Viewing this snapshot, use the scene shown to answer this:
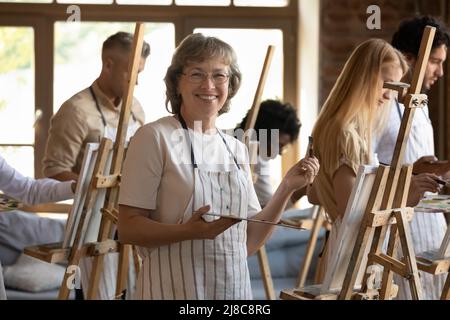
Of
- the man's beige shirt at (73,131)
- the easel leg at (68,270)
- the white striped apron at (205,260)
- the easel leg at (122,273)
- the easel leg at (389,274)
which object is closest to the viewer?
the white striped apron at (205,260)

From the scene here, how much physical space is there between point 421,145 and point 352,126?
0.51 meters

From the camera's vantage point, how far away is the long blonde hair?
2842mm

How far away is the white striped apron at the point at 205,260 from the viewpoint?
2366 mm

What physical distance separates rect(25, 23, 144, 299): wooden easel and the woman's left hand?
2.89 feet

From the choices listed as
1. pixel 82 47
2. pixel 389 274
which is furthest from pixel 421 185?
pixel 82 47

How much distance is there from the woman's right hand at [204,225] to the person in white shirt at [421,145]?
0.98 meters

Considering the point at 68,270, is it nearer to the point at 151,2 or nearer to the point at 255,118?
the point at 255,118

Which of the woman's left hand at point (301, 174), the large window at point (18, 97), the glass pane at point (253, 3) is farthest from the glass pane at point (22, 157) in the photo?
the woman's left hand at point (301, 174)

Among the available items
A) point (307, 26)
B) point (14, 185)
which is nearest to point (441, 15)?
point (307, 26)

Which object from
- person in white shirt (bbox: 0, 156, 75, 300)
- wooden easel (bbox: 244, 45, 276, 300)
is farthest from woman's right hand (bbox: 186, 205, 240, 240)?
wooden easel (bbox: 244, 45, 276, 300)

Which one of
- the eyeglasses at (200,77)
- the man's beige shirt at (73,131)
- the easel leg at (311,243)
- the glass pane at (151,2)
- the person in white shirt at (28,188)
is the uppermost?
the glass pane at (151,2)

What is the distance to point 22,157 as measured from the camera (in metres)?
5.64

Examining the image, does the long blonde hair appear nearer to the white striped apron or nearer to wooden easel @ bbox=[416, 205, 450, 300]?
wooden easel @ bbox=[416, 205, 450, 300]

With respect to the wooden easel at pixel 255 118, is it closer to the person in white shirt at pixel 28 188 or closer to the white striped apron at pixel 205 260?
the person in white shirt at pixel 28 188
